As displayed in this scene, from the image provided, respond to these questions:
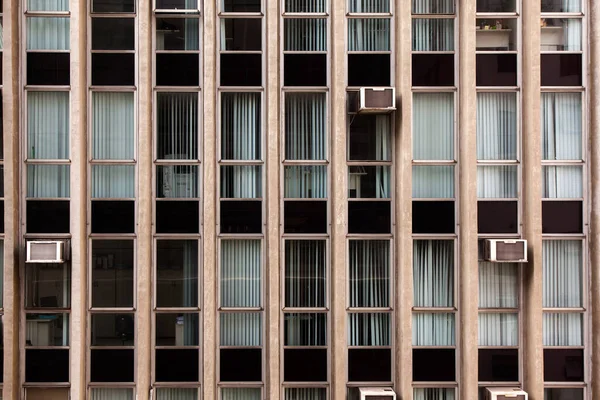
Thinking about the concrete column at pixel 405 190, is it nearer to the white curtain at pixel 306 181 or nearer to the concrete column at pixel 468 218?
the concrete column at pixel 468 218

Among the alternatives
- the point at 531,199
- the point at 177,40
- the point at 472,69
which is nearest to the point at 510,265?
the point at 531,199

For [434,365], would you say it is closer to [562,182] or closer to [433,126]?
[562,182]

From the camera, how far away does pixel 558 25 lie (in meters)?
11.0

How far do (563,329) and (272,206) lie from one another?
7.72 meters

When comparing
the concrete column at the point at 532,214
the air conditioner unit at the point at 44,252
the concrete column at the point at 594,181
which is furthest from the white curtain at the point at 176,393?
the concrete column at the point at 594,181

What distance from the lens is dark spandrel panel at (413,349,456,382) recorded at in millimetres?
10656

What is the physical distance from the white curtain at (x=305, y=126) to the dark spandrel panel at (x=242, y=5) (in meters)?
2.27

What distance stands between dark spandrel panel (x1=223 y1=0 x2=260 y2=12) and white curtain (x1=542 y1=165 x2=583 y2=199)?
8116 mm

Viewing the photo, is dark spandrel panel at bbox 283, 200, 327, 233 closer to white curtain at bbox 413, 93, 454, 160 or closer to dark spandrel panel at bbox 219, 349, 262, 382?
white curtain at bbox 413, 93, 454, 160

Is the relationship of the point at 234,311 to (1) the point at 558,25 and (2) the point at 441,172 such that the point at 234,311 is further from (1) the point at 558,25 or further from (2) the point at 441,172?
(1) the point at 558,25

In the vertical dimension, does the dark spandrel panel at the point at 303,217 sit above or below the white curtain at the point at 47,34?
below

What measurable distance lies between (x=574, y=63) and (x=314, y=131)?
661 centimetres

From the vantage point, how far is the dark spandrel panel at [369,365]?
10.7 meters

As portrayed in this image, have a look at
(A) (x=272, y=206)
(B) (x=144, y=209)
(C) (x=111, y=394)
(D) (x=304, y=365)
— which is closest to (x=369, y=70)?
(A) (x=272, y=206)
